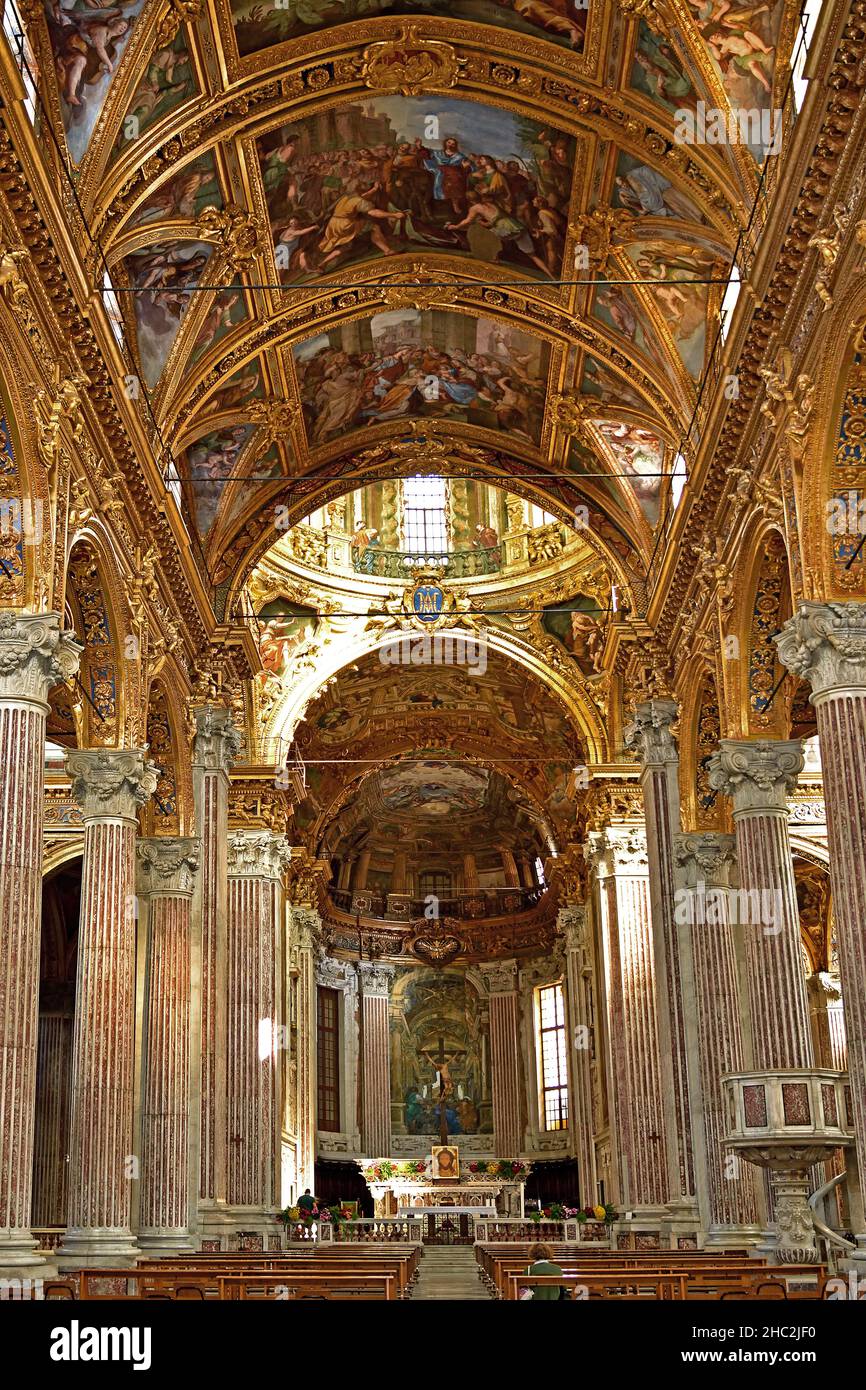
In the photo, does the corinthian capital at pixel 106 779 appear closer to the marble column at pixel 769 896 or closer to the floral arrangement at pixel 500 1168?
the marble column at pixel 769 896

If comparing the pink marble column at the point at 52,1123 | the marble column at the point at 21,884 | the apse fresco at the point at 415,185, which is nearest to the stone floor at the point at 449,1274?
the pink marble column at the point at 52,1123

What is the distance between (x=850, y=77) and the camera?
12.5 meters

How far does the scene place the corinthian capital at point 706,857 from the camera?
22312 mm

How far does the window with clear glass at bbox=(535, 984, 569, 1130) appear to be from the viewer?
4459cm

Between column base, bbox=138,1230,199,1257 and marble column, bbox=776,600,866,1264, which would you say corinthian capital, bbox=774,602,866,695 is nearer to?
marble column, bbox=776,600,866,1264

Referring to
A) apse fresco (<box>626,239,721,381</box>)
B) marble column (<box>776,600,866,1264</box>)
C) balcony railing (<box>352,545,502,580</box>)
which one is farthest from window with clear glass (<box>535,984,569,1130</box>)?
marble column (<box>776,600,866,1264</box>)

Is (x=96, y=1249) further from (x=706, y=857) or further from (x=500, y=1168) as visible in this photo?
(x=500, y=1168)

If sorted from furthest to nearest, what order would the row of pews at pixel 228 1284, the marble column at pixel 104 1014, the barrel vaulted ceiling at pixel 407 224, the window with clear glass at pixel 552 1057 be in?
1. the window with clear glass at pixel 552 1057
2. the marble column at pixel 104 1014
3. the barrel vaulted ceiling at pixel 407 224
4. the row of pews at pixel 228 1284

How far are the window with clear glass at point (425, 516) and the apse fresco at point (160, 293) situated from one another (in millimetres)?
15459

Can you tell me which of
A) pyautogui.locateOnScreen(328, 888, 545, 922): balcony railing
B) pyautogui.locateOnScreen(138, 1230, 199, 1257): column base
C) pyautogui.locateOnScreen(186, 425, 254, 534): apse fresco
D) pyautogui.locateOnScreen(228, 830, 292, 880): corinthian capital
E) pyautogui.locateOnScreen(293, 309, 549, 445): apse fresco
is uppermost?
pyautogui.locateOnScreen(293, 309, 549, 445): apse fresco

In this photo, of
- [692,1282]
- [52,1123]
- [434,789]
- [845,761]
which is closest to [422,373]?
[845,761]

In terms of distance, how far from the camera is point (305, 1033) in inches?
1570

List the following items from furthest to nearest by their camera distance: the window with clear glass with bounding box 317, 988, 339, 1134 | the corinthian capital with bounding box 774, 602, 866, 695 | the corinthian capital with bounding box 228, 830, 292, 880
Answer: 1. the window with clear glass with bounding box 317, 988, 339, 1134
2. the corinthian capital with bounding box 228, 830, 292, 880
3. the corinthian capital with bounding box 774, 602, 866, 695

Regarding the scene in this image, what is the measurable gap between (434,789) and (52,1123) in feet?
59.1
